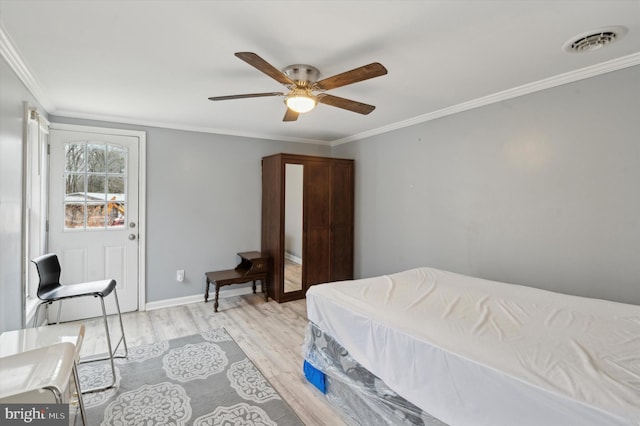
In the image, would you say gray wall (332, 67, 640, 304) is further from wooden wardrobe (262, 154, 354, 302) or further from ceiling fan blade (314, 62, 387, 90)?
ceiling fan blade (314, 62, 387, 90)

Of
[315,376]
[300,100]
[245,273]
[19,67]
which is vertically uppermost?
[19,67]

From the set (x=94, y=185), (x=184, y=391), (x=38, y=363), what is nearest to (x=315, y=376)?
(x=184, y=391)

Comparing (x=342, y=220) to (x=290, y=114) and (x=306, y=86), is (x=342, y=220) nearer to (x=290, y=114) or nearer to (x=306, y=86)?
(x=290, y=114)

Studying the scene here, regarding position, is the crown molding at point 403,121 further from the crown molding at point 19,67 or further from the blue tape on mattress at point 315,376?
the blue tape on mattress at point 315,376

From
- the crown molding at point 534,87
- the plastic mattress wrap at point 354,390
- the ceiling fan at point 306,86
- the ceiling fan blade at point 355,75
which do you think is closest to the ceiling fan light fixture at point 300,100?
the ceiling fan at point 306,86

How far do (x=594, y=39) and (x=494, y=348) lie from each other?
189cm

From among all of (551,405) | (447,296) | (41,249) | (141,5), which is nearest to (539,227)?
(447,296)

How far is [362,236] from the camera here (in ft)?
14.9

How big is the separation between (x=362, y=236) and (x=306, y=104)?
2.61 metres

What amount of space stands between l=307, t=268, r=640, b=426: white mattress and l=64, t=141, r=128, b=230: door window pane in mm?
2758

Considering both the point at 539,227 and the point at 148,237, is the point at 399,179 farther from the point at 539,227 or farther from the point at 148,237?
the point at 148,237

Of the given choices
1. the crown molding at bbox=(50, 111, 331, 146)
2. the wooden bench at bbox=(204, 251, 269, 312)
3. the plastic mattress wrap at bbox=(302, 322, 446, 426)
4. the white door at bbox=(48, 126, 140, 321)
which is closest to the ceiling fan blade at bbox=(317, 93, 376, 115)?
the plastic mattress wrap at bbox=(302, 322, 446, 426)

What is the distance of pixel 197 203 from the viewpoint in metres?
4.07

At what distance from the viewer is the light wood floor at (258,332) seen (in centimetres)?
216
